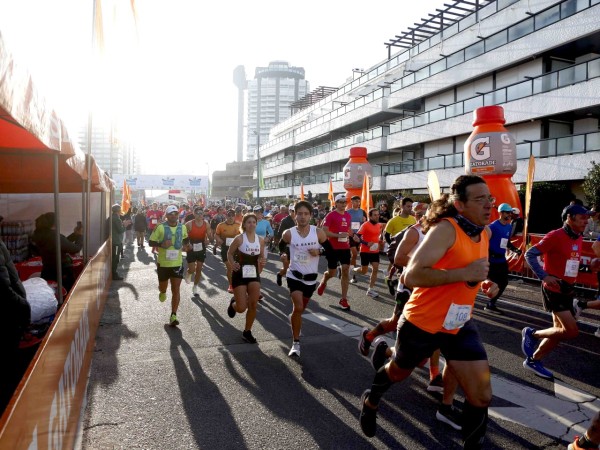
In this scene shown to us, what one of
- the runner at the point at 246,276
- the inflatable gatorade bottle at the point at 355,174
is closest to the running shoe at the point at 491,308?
the runner at the point at 246,276

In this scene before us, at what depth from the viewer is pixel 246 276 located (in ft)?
21.0

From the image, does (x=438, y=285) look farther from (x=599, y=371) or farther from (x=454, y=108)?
(x=454, y=108)

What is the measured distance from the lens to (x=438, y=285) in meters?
3.02

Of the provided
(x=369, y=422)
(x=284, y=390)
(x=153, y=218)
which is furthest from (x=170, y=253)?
(x=153, y=218)

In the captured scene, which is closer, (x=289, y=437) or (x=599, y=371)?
(x=289, y=437)

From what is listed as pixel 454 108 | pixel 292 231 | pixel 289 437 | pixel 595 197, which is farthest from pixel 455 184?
pixel 454 108

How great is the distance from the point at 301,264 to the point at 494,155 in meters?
9.25

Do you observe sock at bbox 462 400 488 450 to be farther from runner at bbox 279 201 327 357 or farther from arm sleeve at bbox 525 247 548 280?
runner at bbox 279 201 327 357

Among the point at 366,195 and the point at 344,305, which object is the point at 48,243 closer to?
the point at 344,305

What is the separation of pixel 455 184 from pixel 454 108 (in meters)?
26.7

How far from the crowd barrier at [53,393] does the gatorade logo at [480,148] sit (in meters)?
11.6

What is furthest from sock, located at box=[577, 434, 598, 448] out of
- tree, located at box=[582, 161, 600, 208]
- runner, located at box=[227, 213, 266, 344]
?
tree, located at box=[582, 161, 600, 208]

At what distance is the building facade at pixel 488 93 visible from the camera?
20280mm

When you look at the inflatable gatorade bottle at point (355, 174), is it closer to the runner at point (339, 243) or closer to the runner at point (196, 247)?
the runner at point (196, 247)
